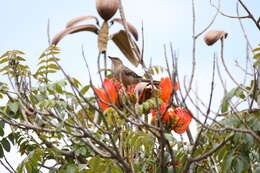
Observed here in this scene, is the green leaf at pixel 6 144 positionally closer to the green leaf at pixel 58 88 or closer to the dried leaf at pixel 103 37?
the green leaf at pixel 58 88

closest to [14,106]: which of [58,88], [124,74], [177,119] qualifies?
[58,88]

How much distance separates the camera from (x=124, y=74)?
2533mm

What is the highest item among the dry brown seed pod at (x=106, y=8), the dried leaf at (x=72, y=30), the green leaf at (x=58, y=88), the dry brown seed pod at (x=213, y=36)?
the dry brown seed pod at (x=106, y=8)

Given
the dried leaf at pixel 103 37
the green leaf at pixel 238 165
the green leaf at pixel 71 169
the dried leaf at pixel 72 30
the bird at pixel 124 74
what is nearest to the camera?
the green leaf at pixel 238 165

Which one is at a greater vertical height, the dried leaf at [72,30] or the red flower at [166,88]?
the dried leaf at [72,30]

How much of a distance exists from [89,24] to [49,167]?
3.03 feet

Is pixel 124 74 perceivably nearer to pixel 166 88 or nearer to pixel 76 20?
pixel 166 88

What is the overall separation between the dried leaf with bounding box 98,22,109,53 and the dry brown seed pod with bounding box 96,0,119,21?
114mm

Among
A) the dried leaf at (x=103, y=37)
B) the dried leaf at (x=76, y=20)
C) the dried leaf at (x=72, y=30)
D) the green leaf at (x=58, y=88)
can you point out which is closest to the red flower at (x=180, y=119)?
the dried leaf at (x=103, y=37)

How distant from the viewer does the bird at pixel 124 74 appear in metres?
2.52

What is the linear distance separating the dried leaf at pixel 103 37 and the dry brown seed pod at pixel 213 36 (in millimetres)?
575

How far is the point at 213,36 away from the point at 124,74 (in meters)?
0.54

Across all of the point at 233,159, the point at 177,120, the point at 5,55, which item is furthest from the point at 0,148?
Answer: the point at 233,159

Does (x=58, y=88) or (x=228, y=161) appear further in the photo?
(x=58, y=88)
